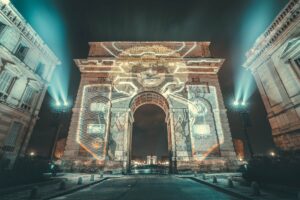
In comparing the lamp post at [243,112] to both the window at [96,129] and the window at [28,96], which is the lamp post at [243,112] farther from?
Result: the window at [28,96]

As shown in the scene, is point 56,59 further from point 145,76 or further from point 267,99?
point 267,99

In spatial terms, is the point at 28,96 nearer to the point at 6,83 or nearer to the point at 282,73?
the point at 6,83

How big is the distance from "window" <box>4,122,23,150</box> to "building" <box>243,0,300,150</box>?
2643cm

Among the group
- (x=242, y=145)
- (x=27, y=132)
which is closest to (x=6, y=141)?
(x=27, y=132)

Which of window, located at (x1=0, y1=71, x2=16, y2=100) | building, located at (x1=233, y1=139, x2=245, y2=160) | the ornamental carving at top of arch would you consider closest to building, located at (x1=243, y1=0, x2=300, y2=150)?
the ornamental carving at top of arch

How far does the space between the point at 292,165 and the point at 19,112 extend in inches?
846

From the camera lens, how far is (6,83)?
49.9ft

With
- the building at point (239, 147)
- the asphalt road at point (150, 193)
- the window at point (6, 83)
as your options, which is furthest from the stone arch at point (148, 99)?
the building at point (239, 147)

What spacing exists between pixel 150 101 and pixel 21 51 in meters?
16.7

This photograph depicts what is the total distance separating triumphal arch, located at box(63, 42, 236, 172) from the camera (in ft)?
59.1

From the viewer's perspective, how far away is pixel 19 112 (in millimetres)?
16281

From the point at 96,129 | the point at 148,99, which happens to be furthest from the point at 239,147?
the point at 96,129

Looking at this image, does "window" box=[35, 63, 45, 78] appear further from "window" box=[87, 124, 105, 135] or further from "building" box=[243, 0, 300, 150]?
"building" box=[243, 0, 300, 150]

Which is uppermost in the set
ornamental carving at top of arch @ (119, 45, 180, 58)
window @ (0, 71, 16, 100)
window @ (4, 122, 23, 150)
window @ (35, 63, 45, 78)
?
ornamental carving at top of arch @ (119, 45, 180, 58)
